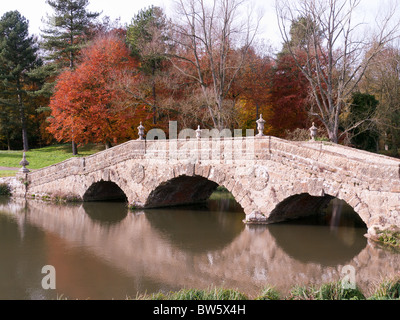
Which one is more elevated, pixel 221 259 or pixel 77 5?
pixel 77 5

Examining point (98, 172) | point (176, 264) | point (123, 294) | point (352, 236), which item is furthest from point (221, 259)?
point (98, 172)

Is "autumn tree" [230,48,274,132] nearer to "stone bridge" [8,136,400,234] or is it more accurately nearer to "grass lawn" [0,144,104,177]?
"stone bridge" [8,136,400,234]

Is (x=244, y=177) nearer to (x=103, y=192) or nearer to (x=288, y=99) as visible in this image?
(x=103, y=192)

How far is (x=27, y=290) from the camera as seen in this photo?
29.0 ft

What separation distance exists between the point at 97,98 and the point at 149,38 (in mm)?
5171

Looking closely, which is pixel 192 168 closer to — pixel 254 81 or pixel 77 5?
pixel 254 81

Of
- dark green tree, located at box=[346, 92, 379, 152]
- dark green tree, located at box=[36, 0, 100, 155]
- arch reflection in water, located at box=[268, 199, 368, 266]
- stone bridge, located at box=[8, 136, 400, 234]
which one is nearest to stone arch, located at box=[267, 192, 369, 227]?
stone bridge, located at box=[8, 136, 400, 234]

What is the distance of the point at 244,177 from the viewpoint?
48.8 feet

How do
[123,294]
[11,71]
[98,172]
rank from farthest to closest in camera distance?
1. [11,71]
2. [98,172]
3. [123,294]

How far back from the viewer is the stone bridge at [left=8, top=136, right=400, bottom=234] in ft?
39.6

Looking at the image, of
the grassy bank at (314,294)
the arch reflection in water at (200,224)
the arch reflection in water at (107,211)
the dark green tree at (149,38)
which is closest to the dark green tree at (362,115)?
the arch reflection in water at (200,224)

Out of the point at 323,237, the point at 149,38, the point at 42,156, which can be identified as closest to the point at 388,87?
the point at 149,38

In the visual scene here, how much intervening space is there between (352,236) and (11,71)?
105 ft
